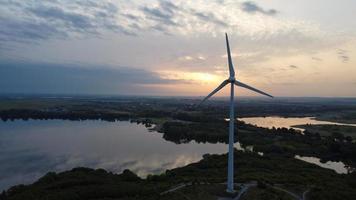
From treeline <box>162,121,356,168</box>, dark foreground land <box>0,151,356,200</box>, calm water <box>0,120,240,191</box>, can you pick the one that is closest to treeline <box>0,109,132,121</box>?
calm water <box>0,120,240,191</box>

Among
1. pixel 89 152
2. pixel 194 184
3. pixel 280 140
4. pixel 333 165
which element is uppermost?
pixel 194 184

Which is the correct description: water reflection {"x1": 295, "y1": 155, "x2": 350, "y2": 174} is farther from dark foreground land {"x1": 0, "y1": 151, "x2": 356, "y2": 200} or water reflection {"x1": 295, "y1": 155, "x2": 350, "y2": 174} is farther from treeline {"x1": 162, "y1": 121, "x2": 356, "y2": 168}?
dark foreground land {"x1": 0, "y1": 151, "x2": 356, "y2": 200}

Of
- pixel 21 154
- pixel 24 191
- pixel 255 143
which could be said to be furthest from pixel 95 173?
pixel 255 143

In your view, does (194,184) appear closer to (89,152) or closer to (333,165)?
(333,165)

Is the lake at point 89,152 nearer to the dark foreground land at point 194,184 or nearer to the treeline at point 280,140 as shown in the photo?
the treeline at point 280,140

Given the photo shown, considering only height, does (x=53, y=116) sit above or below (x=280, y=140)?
above

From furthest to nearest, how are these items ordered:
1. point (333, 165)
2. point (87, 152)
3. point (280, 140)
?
1. point (280, 140)
2. point (87, 152)
3. point (333, 165)

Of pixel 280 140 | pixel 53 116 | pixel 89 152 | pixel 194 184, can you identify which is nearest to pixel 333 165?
pixel 280 140

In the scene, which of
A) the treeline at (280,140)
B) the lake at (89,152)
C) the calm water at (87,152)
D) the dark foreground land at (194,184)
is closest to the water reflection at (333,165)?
the lake at (89,152)
